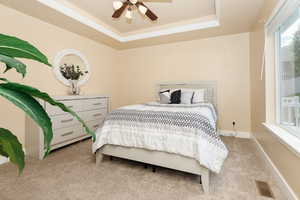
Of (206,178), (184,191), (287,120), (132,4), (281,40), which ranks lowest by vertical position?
(184,191)

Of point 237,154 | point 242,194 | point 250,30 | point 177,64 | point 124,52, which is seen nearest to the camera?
point 242,194

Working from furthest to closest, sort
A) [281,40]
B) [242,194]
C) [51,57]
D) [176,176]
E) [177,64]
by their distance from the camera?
[177,64]
[51,57]
[281,40]
[176,176]
[242,194]

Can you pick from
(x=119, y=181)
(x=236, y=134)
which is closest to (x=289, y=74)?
(x=236, y=134)

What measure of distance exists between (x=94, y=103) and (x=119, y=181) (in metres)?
1.82

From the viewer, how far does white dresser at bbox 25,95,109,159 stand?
2217 mm

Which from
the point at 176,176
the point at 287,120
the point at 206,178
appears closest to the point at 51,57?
the point at 176,176

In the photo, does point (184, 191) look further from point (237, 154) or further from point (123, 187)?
point (237, 154)

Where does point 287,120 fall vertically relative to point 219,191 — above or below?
above

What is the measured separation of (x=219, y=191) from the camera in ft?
4.84

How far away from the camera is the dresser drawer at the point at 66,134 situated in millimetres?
2400

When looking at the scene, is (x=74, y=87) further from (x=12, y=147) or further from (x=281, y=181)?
(x=281, y=181)

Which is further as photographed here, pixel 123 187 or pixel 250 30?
pixel 250 30

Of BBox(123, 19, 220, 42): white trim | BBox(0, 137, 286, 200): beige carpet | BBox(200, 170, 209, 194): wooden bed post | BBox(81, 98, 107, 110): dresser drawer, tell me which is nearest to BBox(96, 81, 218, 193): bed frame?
BBox(200, 170, 209, 194): wooden bed post

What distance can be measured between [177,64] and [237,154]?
232 centimetres
